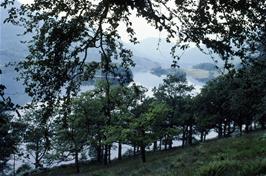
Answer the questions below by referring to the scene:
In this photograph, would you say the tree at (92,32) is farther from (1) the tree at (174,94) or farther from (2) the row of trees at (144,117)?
(1) the tree at (174,94)

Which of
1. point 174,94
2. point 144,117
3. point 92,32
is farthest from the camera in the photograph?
point 174,94

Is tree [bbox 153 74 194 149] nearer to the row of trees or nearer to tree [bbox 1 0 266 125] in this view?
the row of trees

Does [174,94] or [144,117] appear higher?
[174,94]

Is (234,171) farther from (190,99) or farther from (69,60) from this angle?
(190,99)

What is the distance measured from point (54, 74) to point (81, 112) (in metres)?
50.7

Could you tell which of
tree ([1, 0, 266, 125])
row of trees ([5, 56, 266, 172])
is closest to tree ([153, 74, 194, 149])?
row of trees ([5, 56, 266, 172])

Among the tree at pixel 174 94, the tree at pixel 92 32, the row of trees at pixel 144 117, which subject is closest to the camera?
the tree at pixel 92 32

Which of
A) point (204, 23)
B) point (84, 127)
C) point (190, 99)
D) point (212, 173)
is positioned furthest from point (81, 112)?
point (204, 23)

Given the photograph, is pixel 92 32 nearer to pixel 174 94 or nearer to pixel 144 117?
pixel 144 117

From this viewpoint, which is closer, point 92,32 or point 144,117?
point 92,32

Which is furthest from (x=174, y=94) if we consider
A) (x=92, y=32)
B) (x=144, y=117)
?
(x=92, y=32)

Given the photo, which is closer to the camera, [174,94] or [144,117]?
[144,117]

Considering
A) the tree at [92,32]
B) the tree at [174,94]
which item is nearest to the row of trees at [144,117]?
the tree at [174,94]

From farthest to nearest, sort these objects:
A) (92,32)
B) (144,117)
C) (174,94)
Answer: (174,94)
(144,117)
(92,32)
